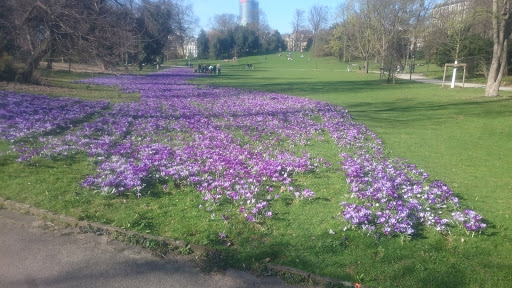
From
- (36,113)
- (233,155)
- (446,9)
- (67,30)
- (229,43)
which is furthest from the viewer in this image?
(229,43)

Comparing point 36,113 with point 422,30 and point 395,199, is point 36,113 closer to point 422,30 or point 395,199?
point 395,199

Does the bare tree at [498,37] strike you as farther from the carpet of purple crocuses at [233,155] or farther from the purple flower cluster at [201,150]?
the purple flower cluster at [201,150]

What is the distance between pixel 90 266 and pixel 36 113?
10761 millimetres

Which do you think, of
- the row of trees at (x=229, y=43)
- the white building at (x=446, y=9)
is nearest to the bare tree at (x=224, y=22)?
the row of trees at (x=229, y=43)

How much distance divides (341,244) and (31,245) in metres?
3.79

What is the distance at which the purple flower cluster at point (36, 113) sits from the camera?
1048cm

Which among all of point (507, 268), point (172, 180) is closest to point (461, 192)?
point (507, 268)

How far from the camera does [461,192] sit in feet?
23.1

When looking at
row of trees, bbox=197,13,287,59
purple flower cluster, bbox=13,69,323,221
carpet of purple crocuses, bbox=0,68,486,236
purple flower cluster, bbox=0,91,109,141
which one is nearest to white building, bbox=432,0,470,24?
carpet of purple crocuses, bbox=0,68,486,236

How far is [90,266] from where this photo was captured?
13.8ft

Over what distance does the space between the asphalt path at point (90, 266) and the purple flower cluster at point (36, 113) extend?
5987mm

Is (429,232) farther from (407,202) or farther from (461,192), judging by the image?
(461,192)

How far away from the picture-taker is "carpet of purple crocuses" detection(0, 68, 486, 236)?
19.0ft

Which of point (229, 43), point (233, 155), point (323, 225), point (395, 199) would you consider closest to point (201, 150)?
point (233, 155)
